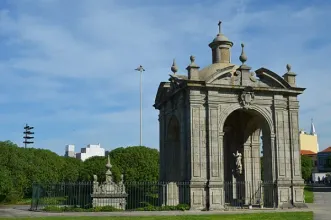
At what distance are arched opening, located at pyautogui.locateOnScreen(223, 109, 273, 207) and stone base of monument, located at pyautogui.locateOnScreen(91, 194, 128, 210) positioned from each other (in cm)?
723

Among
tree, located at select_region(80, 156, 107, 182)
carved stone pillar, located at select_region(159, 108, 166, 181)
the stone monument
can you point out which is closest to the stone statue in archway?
the stone monument

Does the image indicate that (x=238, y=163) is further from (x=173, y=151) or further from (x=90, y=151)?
(x=90, y=151)

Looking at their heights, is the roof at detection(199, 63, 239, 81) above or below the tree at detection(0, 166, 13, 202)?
above

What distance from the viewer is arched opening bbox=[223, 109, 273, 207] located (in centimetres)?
2966

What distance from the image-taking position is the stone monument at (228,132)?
27.1 metres

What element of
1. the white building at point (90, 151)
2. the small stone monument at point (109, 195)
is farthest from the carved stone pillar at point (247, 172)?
the white building at point (90, 151)

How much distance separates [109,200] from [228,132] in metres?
9.92

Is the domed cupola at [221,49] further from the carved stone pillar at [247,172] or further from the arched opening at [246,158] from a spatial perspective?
the carved stone pillar at [247,172]

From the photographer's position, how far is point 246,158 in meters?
32.0

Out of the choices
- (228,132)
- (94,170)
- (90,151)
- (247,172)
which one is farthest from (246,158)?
(90,151)

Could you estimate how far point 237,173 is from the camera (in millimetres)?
31359

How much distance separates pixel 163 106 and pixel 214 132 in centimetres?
600

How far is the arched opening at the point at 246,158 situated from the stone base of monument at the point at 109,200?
7.23 meters

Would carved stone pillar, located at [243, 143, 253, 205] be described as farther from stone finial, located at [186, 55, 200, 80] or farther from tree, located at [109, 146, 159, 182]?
tree, located at [109, 146, 159, 182]
